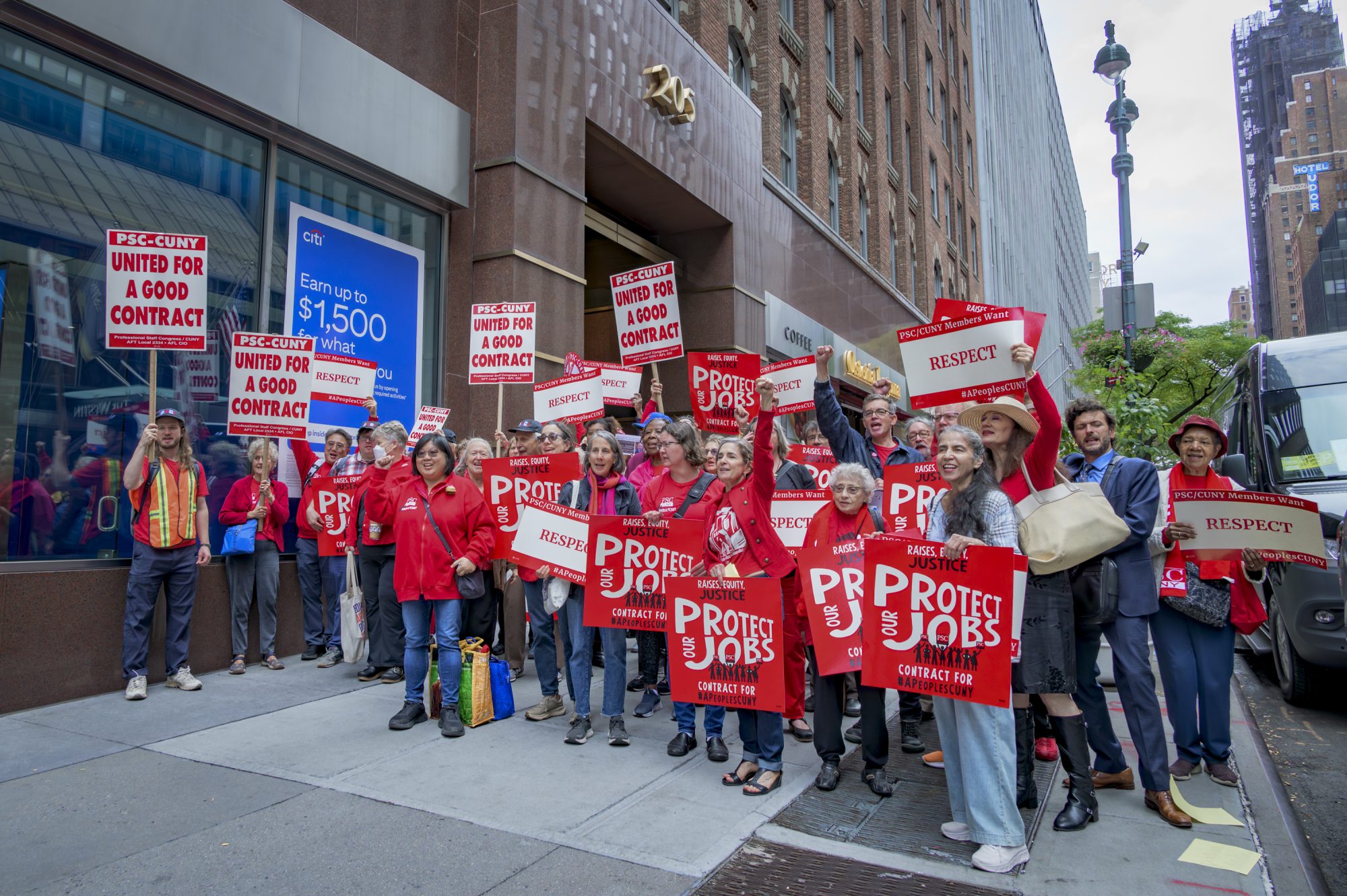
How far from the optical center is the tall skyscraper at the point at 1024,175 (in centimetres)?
4556

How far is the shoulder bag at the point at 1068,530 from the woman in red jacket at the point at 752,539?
144cm

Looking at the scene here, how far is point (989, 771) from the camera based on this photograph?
388cm

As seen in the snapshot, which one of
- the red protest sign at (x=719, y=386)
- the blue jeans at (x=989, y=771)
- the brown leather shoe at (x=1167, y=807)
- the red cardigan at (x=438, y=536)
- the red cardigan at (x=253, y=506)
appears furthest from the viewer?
the red protest sign at (x=719, y=386)

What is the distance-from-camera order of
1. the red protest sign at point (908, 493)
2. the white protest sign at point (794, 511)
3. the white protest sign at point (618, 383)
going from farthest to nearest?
1. the white protest sign at point (618, 383)
2. the red protest sign at point (908, 493)
3. the white protest sign at point (794, 511)

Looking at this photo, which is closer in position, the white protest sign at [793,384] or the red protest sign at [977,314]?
the red protest sign at [977,314]

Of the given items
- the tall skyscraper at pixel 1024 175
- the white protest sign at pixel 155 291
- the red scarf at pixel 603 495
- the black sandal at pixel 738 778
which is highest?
the tall skyscraper at pixel 1024 175

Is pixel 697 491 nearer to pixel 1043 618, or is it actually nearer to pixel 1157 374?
pixel 1043 618

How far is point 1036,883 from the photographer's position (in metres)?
3.69

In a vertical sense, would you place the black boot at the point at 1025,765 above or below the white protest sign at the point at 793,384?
below

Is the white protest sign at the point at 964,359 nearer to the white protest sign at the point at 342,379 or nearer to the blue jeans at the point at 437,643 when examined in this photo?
the blue jeans at the point at 437,643

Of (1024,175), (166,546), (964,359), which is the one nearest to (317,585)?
(166,546)

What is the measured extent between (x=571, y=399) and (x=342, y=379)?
86.9 inches

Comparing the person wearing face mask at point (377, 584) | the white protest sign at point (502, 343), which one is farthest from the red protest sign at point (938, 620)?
the white protest sign at point (502, 343)

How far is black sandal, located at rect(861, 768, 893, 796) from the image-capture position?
4738mm
